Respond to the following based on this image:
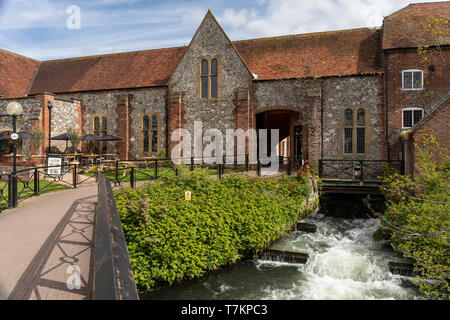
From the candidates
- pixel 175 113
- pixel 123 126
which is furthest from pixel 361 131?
pixel 123 126

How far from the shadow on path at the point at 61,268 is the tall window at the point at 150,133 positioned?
1479cm

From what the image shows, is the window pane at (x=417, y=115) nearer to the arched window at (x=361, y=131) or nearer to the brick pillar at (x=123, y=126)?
the arched window at (x=361, y=131)

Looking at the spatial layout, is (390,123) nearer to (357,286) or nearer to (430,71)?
(430,71)

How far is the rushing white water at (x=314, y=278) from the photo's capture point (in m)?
7.25

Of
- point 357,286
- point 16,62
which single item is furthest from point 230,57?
point 16,62

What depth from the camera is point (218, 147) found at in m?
20.2

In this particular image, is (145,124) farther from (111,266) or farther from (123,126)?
(111,266)

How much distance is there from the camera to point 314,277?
827 centimetres

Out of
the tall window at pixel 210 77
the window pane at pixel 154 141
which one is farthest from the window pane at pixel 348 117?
the window pane at pixel 154 141

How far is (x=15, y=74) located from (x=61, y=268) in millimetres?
27207

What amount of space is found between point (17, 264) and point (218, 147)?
51.2 ft

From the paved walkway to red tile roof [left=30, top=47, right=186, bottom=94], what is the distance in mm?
14783

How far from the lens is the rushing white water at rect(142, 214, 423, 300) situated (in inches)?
285
